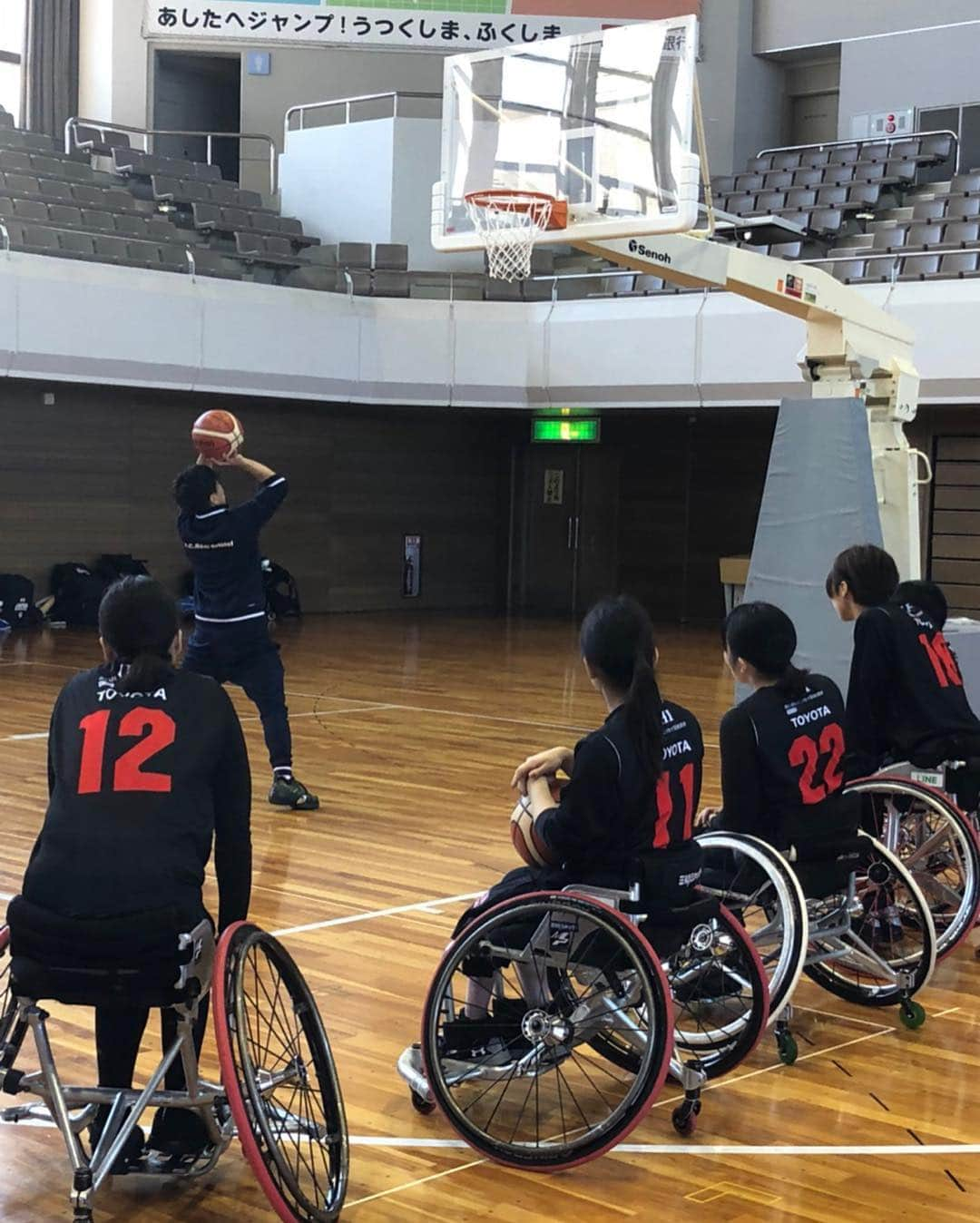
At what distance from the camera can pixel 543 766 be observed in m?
3.65

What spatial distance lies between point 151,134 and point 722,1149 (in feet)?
56.1

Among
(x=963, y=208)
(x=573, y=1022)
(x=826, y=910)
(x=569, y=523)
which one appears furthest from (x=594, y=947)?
(x=569, y=523)

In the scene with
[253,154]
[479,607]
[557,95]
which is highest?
[253,154]

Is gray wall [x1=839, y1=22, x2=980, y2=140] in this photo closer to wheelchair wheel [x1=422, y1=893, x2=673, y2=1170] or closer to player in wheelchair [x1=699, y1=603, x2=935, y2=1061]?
player in wheelchair [x1=699, y1=603, x2=935, y2=1061]

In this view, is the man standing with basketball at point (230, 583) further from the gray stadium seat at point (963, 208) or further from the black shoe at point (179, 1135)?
the gray stadium seat at point (963, 208)

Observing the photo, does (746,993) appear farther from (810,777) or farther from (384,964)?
(384,964)

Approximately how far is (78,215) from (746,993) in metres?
13.0

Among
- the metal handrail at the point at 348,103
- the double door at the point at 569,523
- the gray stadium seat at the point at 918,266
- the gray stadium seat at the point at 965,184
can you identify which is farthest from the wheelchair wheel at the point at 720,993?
the double door at the point at 569,523

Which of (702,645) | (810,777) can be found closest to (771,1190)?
(810,777)

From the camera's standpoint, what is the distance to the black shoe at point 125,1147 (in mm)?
3176

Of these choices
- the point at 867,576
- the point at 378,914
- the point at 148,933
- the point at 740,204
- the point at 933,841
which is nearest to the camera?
the point at 148,933

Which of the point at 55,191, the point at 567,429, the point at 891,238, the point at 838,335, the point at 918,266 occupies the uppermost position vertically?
the point at 55,191

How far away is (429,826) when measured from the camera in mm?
7113

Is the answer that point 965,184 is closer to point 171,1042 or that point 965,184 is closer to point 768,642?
point 768,642
